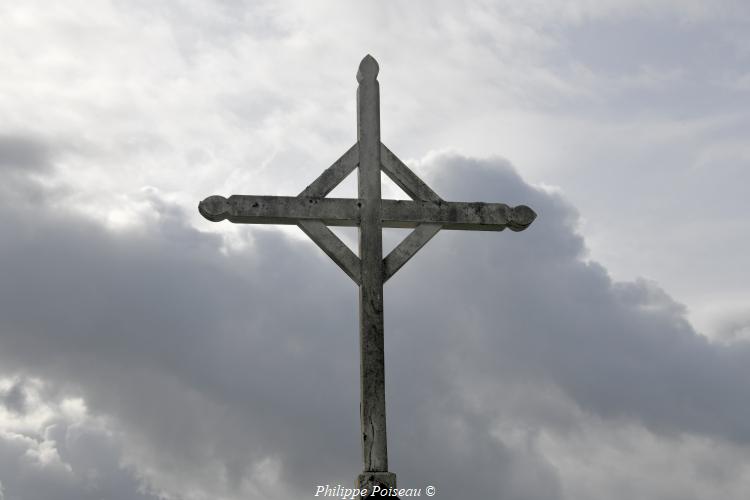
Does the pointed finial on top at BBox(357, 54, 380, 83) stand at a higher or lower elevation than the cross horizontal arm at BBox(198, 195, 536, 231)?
higher

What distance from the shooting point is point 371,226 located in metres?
9.31

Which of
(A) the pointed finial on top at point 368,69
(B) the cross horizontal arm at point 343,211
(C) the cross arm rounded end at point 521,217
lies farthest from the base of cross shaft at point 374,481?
(A) the pointed finial on top at point 368,69

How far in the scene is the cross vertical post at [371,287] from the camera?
864 cm

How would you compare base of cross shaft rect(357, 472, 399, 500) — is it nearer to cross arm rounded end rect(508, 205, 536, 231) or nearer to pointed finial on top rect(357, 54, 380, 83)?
cross arm rounded end rect(508, 205, 536, 231)

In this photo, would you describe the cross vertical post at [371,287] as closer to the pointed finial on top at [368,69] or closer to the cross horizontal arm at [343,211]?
the pointed finial on top at [368,69]

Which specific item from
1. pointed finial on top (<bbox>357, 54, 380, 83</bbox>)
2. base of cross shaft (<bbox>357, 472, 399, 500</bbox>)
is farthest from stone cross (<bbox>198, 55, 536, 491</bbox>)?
base of cross shaft (<bbox>357, 472, 399, 500</bbox>)

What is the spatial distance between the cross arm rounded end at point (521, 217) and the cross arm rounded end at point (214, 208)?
2841mm

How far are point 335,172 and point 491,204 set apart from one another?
64.0 inches

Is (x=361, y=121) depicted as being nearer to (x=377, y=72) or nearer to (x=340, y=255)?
(x=377, y=72)

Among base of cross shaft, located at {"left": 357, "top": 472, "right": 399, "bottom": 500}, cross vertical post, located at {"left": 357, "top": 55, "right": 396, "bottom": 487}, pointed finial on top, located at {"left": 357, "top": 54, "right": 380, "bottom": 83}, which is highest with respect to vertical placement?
pointed finial on top, located at {"left": 357, "top": 54, "right": 380, "bottom": 83}

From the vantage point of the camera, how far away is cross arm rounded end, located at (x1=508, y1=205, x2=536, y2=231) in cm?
979

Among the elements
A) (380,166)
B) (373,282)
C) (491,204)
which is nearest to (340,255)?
(373,282)

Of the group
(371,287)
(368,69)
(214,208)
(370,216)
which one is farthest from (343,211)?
(368,69)

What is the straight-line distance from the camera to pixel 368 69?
9789 millimetres
